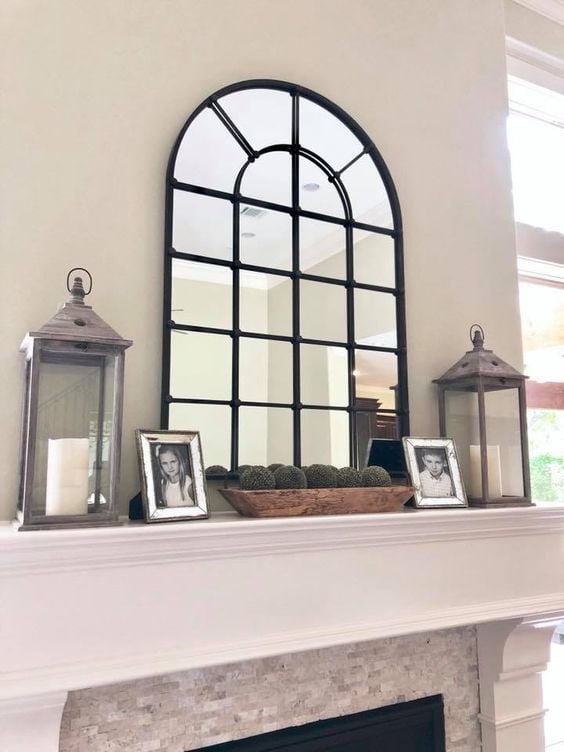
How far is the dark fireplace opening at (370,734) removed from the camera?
1334mm

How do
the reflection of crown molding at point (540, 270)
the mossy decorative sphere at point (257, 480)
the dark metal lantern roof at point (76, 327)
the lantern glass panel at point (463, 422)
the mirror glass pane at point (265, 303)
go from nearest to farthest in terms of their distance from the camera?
1. the dark metal lantern roof at point (76, 327)
2. the mossy decorative sphere at point (257, 480)
3. the mirror glass pane at point (265, 303)
4. the lantern glass panel at point (463, 422)
5. the reflection of crown molding at point (540, 270)

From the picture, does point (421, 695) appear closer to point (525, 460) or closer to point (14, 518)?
point (525, 460)

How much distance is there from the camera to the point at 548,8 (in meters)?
2.25

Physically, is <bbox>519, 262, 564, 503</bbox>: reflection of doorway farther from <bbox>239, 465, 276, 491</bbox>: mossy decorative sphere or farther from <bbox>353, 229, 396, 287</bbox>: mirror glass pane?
<bbox>239, 465, 276, 491</bbox>: mossy decorative sphere

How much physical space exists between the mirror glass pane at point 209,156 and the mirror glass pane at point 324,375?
18.6 inches

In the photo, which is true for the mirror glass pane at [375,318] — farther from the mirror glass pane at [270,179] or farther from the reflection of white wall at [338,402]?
the mirror glass pane at [270,179]

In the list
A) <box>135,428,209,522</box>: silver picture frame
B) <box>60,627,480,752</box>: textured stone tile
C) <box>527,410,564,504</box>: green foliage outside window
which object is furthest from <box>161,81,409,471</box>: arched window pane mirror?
<box>527,410,564,504</box>: green foliage outside window

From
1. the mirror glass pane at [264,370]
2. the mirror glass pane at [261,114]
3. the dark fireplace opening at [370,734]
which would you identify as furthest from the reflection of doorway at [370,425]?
the mirror glass pane at [261,114]

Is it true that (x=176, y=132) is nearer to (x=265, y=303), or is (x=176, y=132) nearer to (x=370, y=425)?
(x=265, y=303)

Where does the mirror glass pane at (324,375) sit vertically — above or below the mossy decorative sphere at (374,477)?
above

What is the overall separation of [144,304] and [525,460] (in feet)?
3.56

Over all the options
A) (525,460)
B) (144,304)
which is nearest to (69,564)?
(144,304)

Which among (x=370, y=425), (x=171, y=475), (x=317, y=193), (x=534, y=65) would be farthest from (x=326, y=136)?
(x=534, y=65)

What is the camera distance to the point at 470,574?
4.76 ft
